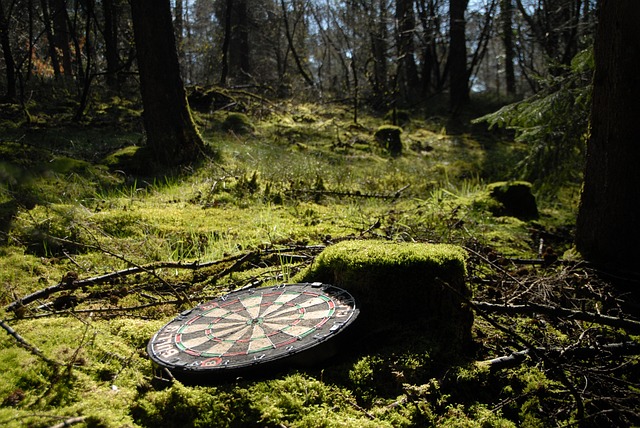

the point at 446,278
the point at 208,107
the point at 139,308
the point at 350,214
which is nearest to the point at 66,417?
the point at 139,308

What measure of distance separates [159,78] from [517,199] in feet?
20.5

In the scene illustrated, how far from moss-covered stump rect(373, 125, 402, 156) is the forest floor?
2.70 meters

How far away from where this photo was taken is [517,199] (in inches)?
281

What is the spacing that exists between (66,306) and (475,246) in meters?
3.69

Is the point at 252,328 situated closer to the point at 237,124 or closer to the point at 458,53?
the point at 237,124

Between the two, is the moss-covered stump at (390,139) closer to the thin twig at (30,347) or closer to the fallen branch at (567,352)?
the fallen branch at (567,352)

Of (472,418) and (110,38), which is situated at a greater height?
(110,38)

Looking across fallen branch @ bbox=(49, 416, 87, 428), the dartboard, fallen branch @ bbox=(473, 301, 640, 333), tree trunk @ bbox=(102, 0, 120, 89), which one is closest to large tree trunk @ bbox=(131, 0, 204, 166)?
tree trunk @ bbox=(102, 0, 120, 89)

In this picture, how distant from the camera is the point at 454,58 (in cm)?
1720

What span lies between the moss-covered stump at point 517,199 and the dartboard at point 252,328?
4.51 meters

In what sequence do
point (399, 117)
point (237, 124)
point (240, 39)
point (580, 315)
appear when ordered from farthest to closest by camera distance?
point (240, 39)
point (399, 117)
point (237, 124)
point (580, 315)

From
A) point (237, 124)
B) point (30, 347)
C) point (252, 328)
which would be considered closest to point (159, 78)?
point (237, 124)

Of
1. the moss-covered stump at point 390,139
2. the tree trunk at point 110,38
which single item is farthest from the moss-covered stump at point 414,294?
the tree trunk at point 110,38

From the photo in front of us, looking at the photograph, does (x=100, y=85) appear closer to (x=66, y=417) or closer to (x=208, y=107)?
(x=208, y=107)
